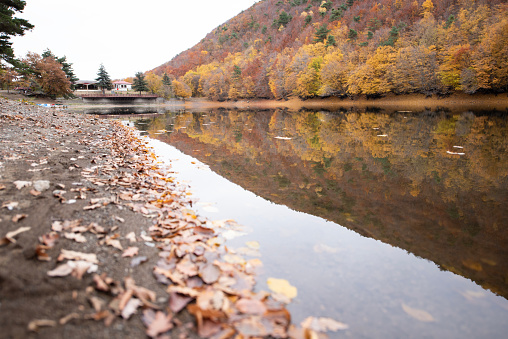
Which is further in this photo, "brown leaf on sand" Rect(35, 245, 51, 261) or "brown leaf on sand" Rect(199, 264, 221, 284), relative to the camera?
"brown leaf on sand" Rect(199, 264, 221, 284)

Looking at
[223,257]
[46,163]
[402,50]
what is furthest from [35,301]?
[402,50]

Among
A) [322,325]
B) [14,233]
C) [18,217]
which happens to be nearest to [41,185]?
[18,217]

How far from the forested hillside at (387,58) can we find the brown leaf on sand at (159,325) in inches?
2041

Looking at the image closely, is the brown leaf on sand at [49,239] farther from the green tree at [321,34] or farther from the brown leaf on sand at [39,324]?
the green tree at [321,34]

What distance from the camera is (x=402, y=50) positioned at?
54750 mm

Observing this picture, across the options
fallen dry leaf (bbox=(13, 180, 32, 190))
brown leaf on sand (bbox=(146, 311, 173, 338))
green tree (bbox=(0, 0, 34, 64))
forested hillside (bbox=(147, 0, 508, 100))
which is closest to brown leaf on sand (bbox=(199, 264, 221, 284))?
brown leaf on sand (bbox=(146, 311, 173, 338))

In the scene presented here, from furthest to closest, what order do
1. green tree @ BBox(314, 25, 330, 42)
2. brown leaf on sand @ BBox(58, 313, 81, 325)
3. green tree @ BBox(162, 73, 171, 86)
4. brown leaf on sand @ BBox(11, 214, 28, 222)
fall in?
green tree @ BBox(162, 73, 171, 86) → green tree @ BBox(314, 25, 330, 42) → brown leaf on sand @ BBox(11, 214, 28, 222) → brown leaf on sand @ BBox(58, 313, 81, 325)

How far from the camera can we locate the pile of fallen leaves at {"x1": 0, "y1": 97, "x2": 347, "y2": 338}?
208 centimetres

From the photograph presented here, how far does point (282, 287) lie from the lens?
2.77 meters

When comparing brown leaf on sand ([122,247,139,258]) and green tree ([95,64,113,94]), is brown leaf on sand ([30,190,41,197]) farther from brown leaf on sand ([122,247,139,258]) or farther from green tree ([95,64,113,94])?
green tree ([95,64,113,94])

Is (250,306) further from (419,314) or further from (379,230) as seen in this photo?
(379,230)

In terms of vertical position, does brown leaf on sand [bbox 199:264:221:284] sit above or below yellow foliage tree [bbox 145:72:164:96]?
below

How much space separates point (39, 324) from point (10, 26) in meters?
18.0

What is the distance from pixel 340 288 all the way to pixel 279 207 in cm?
233
